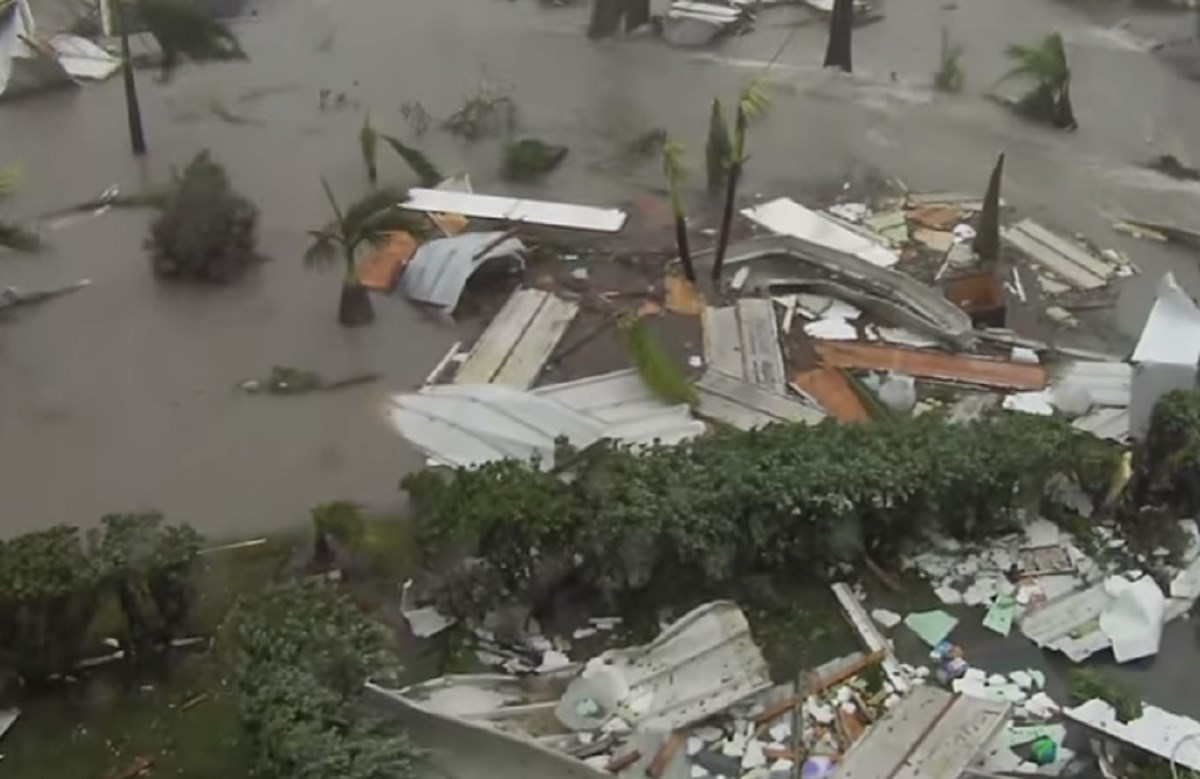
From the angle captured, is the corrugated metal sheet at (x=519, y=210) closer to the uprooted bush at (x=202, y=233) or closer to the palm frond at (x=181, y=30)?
the uprooted bush at (x=202, y=233)

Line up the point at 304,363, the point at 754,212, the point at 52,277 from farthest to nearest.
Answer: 1. the point at 754,212
2. the point at 52,277
3. the point at 304,363

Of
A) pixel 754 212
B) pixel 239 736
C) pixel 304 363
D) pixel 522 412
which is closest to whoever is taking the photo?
pixel 239 736

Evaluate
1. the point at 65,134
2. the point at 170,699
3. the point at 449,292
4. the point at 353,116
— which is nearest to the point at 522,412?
the point at 449,292

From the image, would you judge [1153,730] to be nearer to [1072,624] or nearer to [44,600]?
[1072,624]

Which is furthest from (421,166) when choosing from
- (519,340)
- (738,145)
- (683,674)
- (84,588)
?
(683,674)

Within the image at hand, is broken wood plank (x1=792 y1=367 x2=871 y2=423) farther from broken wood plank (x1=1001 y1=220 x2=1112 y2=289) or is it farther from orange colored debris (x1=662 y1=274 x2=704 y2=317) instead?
broken wood plank (x1=1001 y1=220 x2=1112 y2=289)

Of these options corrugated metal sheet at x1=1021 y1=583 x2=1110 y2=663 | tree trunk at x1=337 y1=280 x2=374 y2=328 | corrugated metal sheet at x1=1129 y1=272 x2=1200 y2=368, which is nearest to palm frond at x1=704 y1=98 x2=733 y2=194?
tree trunk at x1=337 y1=280 x2=374 y2=328

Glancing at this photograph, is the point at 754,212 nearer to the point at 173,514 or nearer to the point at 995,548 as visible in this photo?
the point at 995,548
